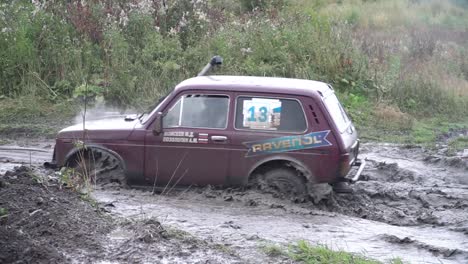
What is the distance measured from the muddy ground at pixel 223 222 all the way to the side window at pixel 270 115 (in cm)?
82

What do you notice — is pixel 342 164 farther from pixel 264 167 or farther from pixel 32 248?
pixel 32 248

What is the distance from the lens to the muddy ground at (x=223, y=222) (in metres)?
6.60

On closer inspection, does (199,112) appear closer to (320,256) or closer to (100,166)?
(100,166)

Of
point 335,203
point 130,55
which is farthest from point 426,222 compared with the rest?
point 130,55

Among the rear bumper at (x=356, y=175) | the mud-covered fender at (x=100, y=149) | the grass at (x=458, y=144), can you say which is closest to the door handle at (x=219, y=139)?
the mud-covered fender at (x=100, y=149)

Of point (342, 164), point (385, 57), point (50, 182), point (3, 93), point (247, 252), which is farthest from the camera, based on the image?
point (385, 57)

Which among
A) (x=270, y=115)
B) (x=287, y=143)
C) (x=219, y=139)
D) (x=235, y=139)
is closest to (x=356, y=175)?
(x=287, y=143)

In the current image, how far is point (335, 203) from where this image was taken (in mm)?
9289

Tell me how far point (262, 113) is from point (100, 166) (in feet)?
7.34

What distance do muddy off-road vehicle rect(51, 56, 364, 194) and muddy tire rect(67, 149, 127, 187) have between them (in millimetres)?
26

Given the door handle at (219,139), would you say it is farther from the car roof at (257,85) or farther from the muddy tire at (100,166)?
the muddy tire at (100,166)

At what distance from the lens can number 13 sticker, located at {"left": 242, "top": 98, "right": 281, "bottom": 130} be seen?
9.14 metres

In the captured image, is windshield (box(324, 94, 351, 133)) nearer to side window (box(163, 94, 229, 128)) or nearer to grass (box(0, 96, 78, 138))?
side window (box(163, 94, 229, 128))

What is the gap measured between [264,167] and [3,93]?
27.6 ft
